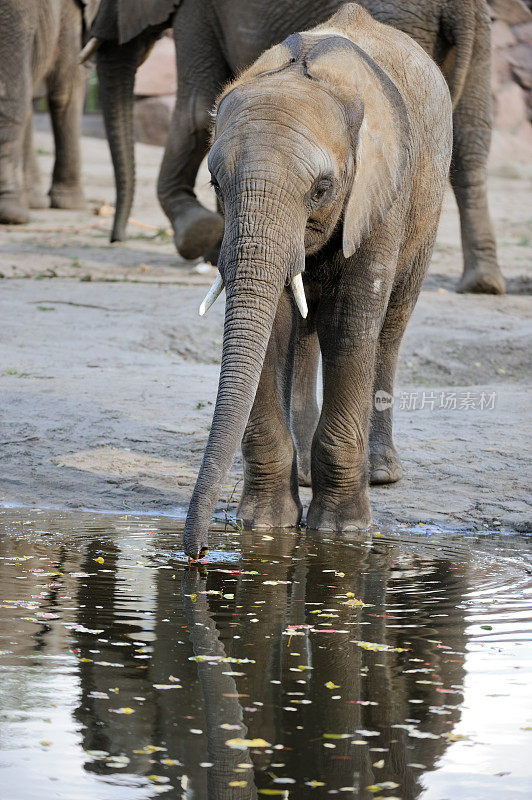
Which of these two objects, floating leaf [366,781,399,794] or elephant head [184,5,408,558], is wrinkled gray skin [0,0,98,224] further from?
floating leaf [366,781,399,794]

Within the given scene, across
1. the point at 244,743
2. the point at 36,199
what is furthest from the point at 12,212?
the point at 244,743

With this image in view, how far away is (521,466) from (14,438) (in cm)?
233

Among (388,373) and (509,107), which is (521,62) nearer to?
(509,107)

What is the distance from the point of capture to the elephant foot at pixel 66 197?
15.2 metres

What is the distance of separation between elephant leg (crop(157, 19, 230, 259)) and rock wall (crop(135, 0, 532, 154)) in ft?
38.4

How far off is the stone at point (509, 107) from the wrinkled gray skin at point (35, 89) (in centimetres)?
873

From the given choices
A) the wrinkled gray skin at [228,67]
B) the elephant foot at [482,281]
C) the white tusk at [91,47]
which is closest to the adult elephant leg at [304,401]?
the wrinkled gray skin at [228,67]

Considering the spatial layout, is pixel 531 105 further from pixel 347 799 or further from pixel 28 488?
pixel 347 799

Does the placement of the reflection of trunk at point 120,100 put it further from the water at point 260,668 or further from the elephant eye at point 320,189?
the water at point 260,668

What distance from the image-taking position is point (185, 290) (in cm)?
970

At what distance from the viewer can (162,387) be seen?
7.16 metres

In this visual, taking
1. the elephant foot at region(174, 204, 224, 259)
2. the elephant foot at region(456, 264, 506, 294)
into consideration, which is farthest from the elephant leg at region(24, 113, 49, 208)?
the elephant foot at region(456, 264, 506, 294)

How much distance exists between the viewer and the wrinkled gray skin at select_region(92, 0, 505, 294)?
27.1 feet

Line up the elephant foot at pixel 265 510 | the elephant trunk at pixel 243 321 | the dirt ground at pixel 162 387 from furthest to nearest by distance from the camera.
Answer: the dirt ground at pixel 162 387, the elephant foot at pixel 265 510, the elephant trunk at pixel 243 321
